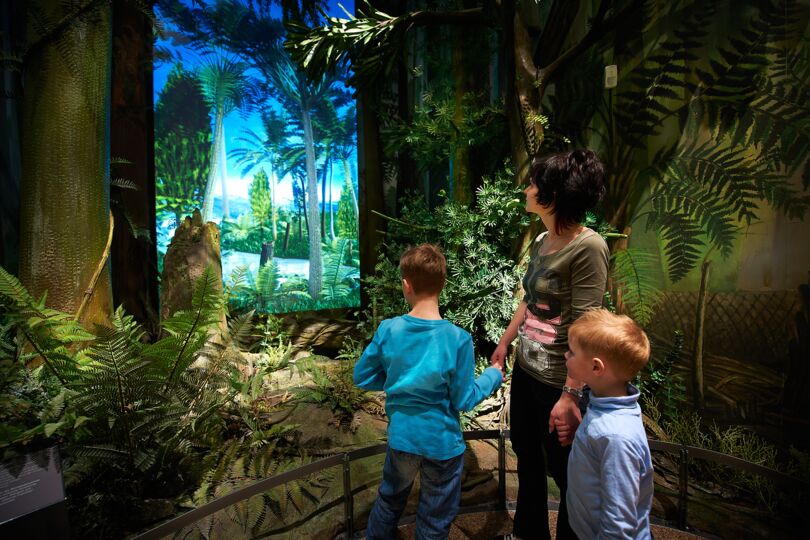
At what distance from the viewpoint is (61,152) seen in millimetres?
2350

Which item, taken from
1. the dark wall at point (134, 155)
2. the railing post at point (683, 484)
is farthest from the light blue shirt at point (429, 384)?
the dark wall at point (134, 155)

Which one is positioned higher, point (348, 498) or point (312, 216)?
point (312, 216)

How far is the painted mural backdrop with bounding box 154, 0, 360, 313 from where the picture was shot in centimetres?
382

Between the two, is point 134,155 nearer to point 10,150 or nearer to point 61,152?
point 10,150

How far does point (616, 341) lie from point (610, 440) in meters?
0.26

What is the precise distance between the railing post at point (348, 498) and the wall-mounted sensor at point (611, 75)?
9.63 feet

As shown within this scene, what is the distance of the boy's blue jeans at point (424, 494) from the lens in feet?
4.73

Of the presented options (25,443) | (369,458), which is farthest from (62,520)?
(369,458)

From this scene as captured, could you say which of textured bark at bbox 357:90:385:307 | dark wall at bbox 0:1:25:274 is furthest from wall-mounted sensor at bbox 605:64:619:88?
dark wall at bbox 0:1:25:274

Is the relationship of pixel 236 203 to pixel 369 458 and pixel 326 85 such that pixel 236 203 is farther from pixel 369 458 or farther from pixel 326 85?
pixel 369 458

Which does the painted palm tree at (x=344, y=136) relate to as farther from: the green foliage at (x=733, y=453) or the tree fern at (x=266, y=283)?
the green foliage at (x=733, y=453)

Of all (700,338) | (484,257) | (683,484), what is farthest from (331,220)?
(683,484)

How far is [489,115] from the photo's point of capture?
141 inches

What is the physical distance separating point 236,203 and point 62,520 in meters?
3.28
